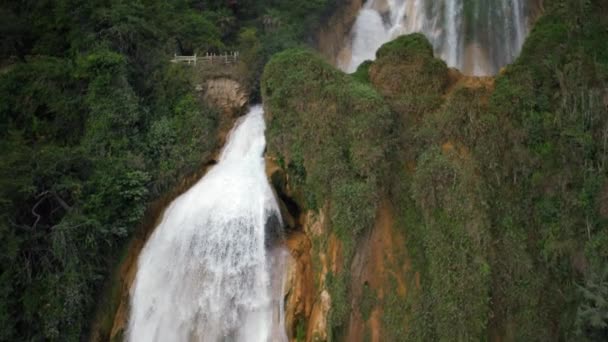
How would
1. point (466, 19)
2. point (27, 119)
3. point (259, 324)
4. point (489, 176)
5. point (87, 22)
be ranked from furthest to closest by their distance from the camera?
point (466, 19)
point (87, 22)
point (27, 119)
point (259, 324)
point (489, 176)

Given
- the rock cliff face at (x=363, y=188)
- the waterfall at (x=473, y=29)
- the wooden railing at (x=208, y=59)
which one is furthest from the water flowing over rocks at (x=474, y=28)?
the wooden railing at (x=208, y=59)

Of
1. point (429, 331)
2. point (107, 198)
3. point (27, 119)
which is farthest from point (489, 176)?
point (27, 119)

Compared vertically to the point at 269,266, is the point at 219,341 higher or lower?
lower

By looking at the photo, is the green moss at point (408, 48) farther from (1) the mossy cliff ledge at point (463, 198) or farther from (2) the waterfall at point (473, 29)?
(2) the waterfall at point (473, 29)

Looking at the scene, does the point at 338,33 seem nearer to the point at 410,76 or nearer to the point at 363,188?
the point at 410,76

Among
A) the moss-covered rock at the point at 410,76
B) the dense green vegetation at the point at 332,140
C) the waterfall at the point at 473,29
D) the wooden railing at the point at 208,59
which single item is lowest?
the dense green vegetation at the point at 332,140

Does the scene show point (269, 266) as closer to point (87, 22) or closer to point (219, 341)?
point (219, 341)

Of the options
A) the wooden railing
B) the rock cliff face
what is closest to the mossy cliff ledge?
the rock cliff face
